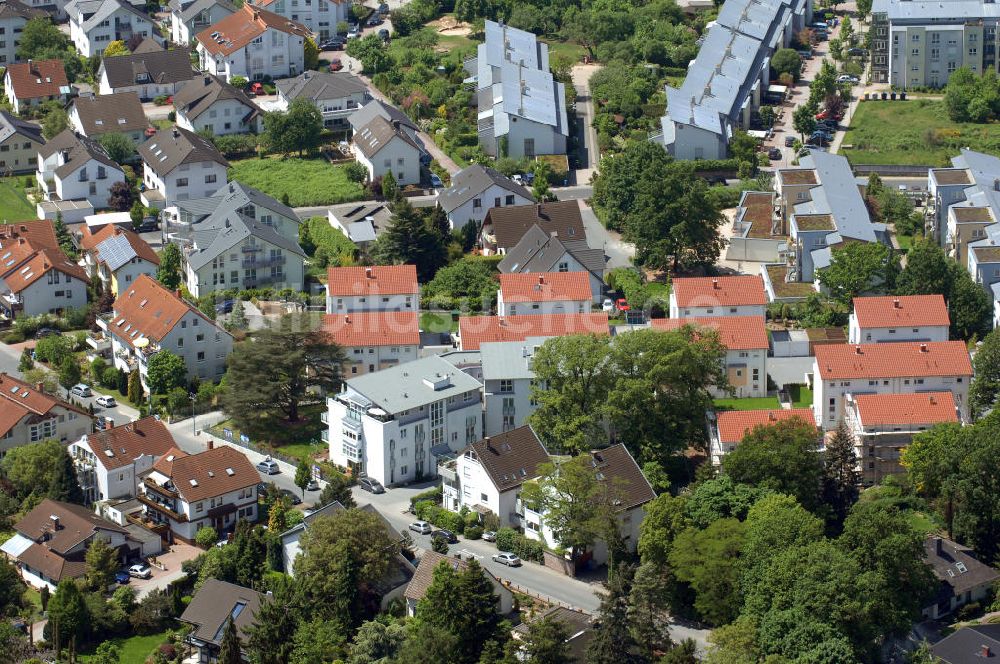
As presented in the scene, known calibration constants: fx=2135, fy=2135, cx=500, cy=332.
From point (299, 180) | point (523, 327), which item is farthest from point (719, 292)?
point (299, 180)

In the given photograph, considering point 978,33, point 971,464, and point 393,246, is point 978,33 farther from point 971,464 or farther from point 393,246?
point 971,464

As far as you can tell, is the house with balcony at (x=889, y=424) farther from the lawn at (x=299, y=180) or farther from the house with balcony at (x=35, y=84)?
the house with balcony at (x=35, y=84)

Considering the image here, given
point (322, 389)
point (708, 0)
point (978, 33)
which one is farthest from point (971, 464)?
point (708, 0)

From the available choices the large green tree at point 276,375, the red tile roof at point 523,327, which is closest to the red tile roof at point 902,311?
the red tile roof at point 523,327

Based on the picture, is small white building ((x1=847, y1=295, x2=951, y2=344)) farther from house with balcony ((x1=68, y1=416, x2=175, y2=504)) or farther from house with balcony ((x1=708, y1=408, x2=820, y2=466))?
house with balcony ((x1=68, y1=416, x2=175, y2=504))

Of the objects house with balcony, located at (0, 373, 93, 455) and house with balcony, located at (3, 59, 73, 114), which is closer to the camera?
house with balcony, located at (0, 373, 93, 455)

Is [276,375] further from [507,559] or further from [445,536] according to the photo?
[507,559]

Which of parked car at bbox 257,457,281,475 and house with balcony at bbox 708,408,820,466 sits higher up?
house with balcony at bbox 708,408,820,466

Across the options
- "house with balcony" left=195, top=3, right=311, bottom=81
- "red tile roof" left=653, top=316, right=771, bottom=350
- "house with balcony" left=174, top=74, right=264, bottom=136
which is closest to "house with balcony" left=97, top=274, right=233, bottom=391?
"red tile roof" left=653, top=316, right=771, bottom=350
